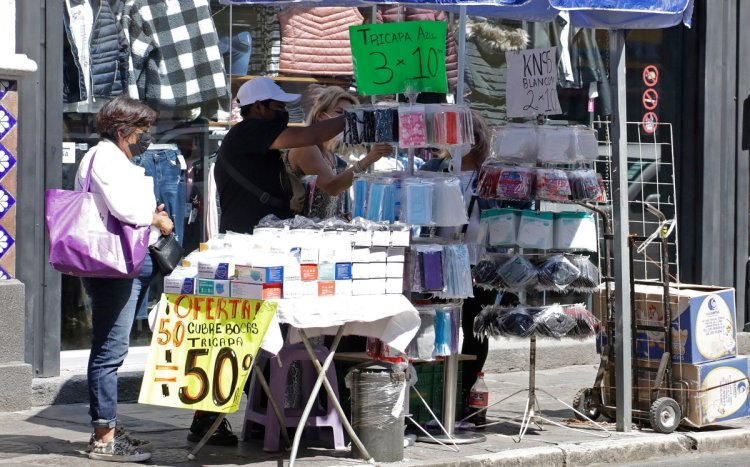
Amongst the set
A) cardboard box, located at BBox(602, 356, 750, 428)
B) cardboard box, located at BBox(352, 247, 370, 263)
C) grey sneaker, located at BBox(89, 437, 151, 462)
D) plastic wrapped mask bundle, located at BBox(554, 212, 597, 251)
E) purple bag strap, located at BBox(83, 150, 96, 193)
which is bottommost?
grey sneaker, located at BBox(89, 437, 151, 462)

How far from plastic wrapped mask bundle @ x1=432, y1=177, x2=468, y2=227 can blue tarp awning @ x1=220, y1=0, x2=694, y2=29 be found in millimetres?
1037

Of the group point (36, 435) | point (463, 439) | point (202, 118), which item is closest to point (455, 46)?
point (202, 118)

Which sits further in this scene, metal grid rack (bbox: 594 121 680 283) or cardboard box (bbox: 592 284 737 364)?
metal grid rack (bbox: 594 121 680 283)

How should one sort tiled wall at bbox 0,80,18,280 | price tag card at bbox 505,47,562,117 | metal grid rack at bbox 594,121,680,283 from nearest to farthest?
price tag card at bbox 505,47,562,117
tiled wall at bbox 0,80,18,280
metal grid rack at bbox 594,121,680,283

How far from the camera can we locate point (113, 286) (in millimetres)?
6996

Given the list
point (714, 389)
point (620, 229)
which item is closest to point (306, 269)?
point (620, 229)

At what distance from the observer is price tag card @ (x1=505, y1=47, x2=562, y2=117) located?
8.05 metres

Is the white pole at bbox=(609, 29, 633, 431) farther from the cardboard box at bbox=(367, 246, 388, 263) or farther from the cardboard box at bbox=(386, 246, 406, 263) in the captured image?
the cardboard box at bbox=(367, 246, 388, 263)

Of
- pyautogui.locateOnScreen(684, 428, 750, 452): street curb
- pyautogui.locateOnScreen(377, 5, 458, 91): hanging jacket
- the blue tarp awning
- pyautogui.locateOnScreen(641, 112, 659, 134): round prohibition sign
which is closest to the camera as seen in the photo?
the blue tarp awning

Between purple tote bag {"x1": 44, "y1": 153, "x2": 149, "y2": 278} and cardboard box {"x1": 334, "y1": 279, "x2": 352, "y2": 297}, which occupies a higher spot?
purple tote bag {"x1": 44, "y1": 153, "x2": 149, "y2": 278}

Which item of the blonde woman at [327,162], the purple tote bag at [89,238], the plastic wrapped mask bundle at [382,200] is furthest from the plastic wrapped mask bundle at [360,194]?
the purple tote bag at [89,238]

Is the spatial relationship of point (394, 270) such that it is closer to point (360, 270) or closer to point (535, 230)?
point (360, 270)

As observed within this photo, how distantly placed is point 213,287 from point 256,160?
106 cm

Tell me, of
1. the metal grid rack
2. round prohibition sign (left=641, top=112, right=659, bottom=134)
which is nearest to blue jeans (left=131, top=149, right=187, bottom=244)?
the metal grid rack
